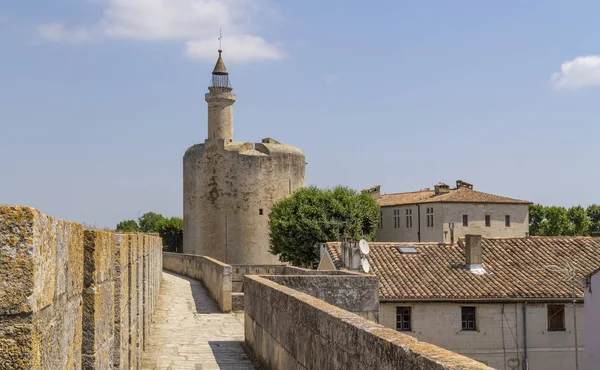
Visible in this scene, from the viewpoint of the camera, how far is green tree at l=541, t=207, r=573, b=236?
87.2m

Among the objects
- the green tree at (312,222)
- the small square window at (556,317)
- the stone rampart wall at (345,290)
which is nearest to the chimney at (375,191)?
the green tree at (312,222)

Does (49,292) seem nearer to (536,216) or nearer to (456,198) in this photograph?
(456,198)

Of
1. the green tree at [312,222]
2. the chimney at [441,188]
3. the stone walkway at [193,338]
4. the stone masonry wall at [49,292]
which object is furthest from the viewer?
the chimney at [441,188]

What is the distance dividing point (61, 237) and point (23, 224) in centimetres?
64

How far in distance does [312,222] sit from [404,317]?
22700 millimetres

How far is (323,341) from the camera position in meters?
7.27

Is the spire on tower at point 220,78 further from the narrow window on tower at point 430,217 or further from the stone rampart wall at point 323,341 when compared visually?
the stone rampart wall at point 323,341

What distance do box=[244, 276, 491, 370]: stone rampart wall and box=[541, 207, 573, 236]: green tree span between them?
7961 centimetres

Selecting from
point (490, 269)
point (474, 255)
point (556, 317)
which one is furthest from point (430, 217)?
point (556, 317)

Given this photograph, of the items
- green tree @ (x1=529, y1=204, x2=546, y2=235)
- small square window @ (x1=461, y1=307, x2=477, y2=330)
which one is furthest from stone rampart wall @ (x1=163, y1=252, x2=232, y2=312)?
green tree @ (x1=529, y1=204, x2=546, y2=235)

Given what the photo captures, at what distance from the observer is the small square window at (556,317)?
91.5 feet

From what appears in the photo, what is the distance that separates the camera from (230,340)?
618 inches

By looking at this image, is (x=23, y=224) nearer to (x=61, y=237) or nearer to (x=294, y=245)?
(x=61, y=237)

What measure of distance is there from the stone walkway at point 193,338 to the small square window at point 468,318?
9.47 m
